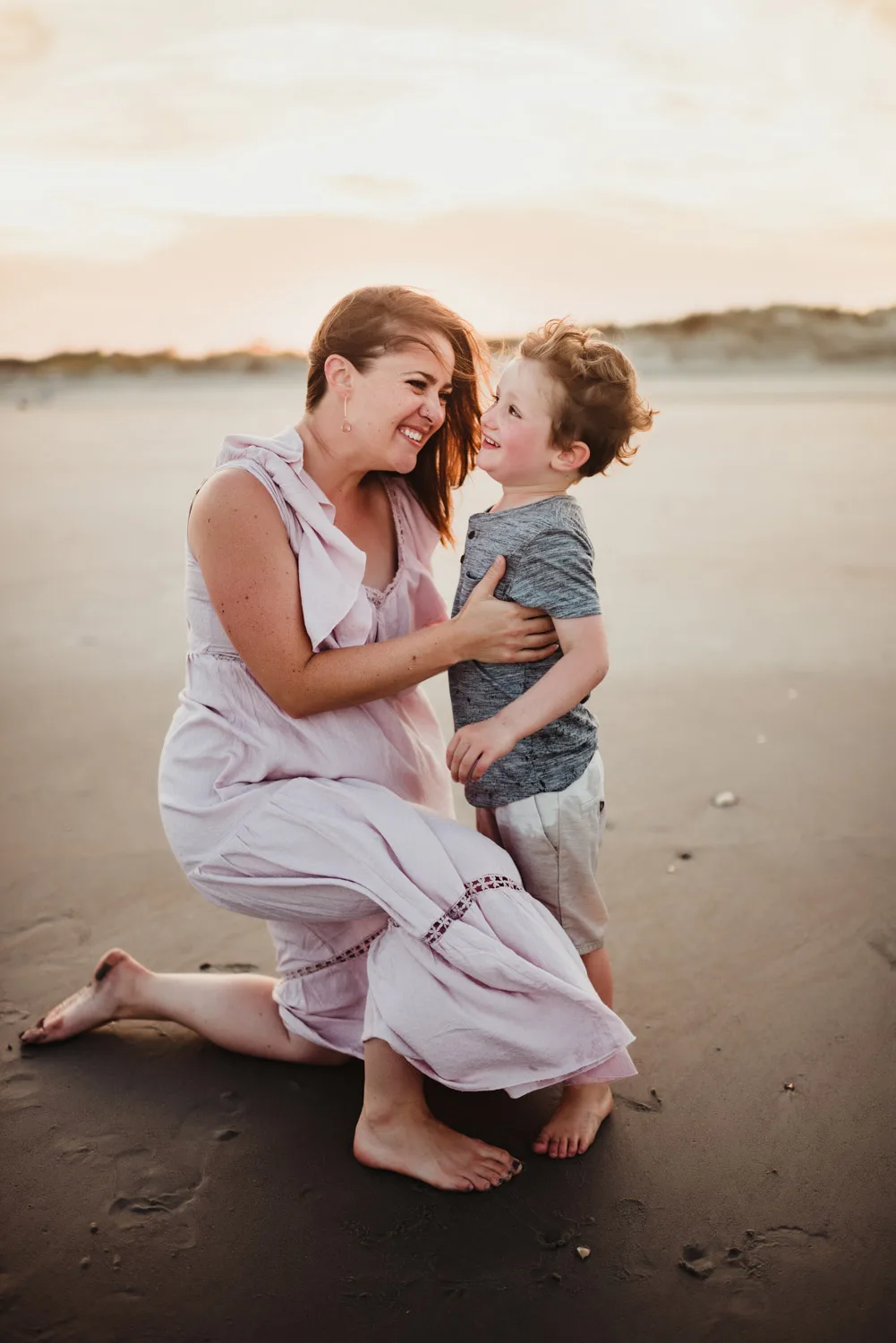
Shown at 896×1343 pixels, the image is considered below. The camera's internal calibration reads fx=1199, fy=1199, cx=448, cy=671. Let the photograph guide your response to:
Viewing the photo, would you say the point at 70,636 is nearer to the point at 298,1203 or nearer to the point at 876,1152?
the point at 298,1203

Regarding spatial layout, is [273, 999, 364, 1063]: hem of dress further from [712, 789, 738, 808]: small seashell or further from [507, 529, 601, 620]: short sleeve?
[712, 789, 738, 808]: small seashell

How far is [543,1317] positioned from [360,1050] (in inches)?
28.8

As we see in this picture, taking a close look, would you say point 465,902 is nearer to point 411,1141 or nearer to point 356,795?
point 356,795

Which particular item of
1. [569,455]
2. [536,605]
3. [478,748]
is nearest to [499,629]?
[536,605]

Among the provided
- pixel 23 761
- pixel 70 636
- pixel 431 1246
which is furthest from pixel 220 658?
pixel 70 636

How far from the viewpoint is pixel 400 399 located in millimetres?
2482

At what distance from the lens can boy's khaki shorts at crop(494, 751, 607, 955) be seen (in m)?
2.36

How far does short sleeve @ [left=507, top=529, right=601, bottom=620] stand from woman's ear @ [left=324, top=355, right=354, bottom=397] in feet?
1.74

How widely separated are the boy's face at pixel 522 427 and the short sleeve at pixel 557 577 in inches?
6.5

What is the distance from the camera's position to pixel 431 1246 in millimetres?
2018

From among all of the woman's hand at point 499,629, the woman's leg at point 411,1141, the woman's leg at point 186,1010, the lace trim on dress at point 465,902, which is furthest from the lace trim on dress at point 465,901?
the woman's leg at point 186,1010

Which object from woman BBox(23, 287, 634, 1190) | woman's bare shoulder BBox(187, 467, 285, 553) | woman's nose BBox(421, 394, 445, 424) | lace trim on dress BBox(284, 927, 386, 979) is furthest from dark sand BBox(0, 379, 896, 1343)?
woman's nose BBox(421, 394, 445, 424)

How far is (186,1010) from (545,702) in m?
1.07

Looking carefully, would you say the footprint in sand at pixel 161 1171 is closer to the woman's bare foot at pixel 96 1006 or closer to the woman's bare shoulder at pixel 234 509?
the woman's bare foot at pixel 96 1006
